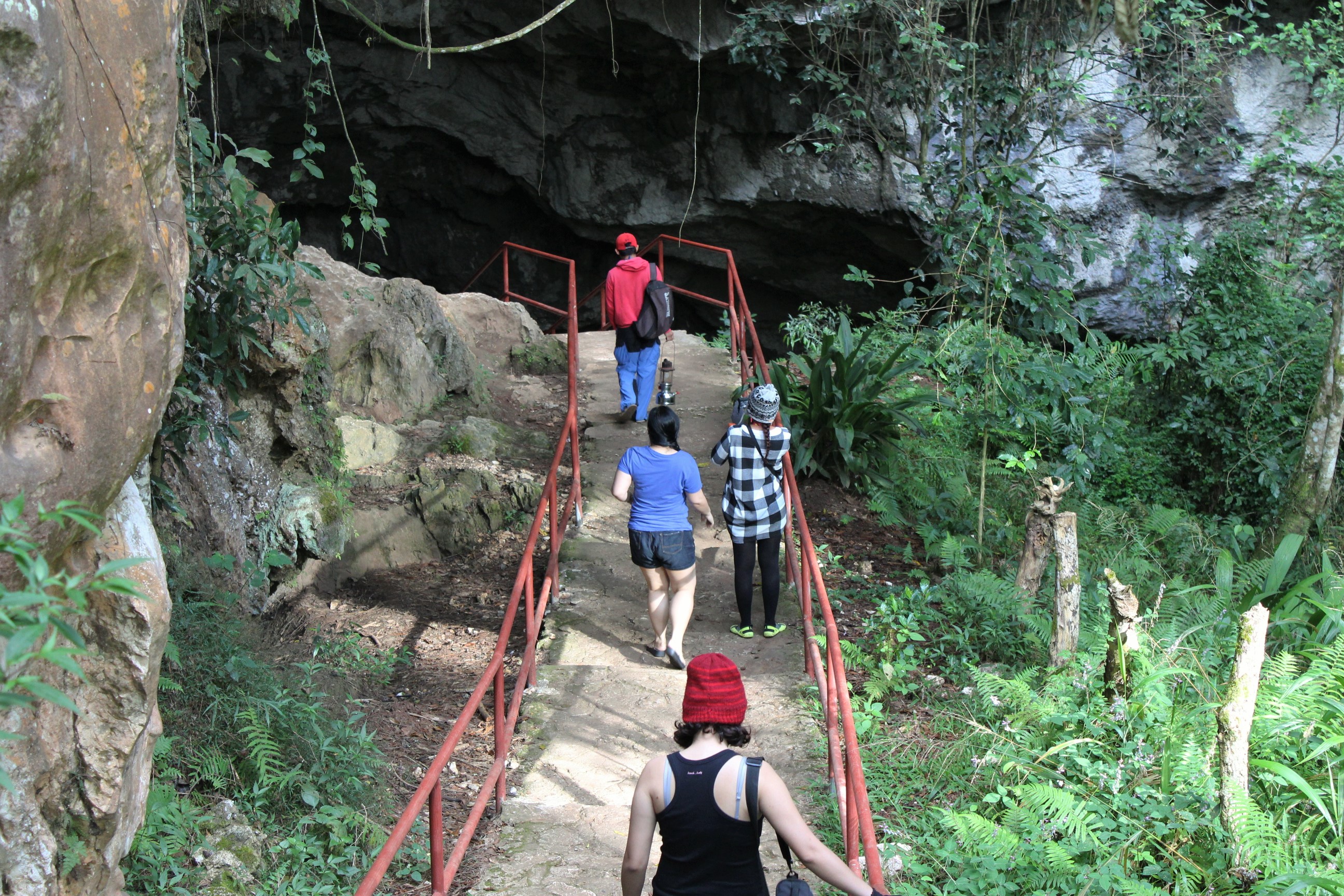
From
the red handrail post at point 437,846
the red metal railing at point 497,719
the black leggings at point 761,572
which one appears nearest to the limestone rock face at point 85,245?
the red metal railing at point 497,719

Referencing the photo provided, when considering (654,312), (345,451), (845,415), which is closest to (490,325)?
(345,451)

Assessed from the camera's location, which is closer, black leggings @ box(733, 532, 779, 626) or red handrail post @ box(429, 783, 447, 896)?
red handrail post @ box(429, 783, 447, 896)

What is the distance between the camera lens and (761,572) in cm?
556

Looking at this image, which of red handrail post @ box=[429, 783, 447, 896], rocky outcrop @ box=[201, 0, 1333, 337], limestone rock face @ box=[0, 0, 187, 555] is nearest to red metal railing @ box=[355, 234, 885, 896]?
red handrail post @ box=[429, 783, 447, 896]

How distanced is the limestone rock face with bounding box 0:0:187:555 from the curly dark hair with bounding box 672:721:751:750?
162cm

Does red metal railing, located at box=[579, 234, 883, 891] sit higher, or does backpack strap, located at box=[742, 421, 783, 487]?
backpack strap, located at box=[742, 421, 783, 487]

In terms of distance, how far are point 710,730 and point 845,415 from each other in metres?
5.28

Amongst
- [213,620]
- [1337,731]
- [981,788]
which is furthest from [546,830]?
[1337,731]

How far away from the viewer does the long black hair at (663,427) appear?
5035 mm

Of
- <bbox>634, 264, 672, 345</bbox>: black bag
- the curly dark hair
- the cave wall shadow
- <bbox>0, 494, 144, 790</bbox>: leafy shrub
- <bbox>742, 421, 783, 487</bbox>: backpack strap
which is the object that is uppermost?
the cave wall shadow

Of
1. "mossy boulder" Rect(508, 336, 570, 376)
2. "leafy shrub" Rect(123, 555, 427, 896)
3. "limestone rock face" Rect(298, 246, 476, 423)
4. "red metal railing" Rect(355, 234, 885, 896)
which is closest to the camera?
"red metal railing" Rect(355, 234, 885, 896)

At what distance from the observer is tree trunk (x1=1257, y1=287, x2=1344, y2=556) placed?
624 cm

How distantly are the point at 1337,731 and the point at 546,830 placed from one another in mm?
3238

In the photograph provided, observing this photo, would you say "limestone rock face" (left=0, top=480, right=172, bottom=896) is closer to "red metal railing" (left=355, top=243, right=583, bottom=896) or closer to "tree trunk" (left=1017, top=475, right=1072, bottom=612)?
"red metal railing" (left=355, top=243, right=583, bottom=896)
